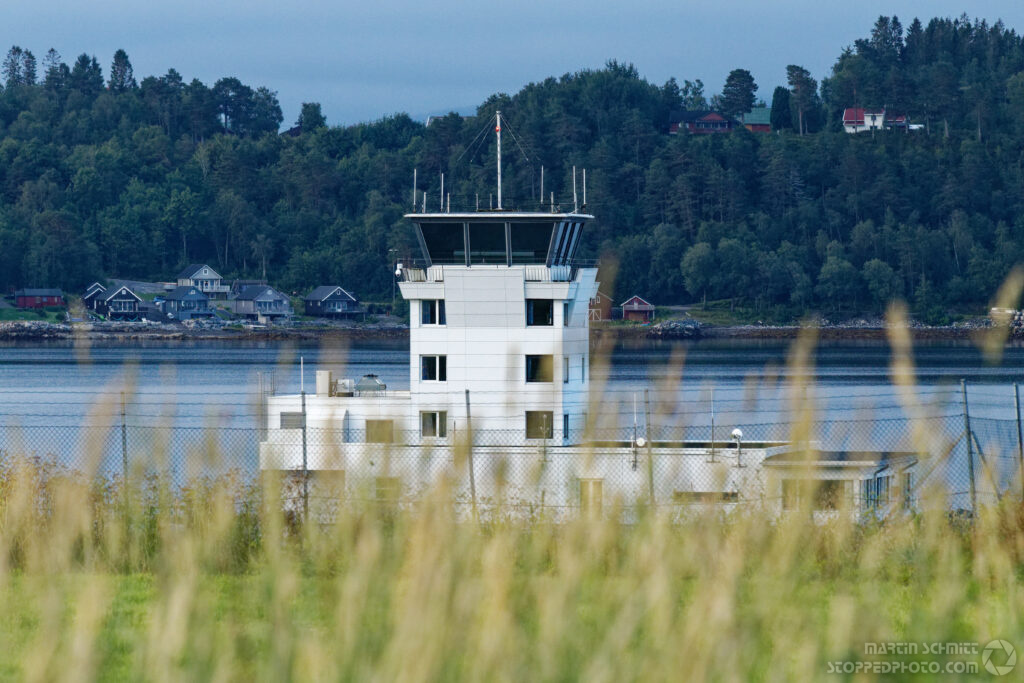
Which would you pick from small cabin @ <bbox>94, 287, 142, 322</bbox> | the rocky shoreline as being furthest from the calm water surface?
small cabin @ <bbox>94, 287, 142, 322</bbox>

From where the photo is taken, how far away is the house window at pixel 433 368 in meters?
26.4

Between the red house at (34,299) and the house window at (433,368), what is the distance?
130 m

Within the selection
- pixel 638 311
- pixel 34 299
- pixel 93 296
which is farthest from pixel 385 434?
pixel 93 296

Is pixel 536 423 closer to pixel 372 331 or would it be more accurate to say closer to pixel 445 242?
pixel 445 242

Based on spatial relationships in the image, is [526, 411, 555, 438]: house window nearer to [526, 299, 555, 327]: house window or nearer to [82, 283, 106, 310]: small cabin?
[526, 299, 555, 327]: house window

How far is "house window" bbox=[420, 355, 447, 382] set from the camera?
86.5ft

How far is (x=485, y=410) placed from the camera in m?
25.1

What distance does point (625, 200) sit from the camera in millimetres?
173250

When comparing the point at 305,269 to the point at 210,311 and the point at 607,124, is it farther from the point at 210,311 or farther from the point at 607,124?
the point at 607,124

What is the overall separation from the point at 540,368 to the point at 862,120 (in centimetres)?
18106

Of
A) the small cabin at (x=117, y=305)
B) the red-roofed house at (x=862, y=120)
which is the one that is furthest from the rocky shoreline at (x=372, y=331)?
the red-roofed house at (x=862, y=120)

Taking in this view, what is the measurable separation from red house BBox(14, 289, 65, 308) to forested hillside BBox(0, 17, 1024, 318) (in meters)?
5.87

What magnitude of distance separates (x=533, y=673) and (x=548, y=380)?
71.6 feet

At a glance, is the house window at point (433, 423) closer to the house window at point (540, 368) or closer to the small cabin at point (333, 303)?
the house window at point (540, 368)
